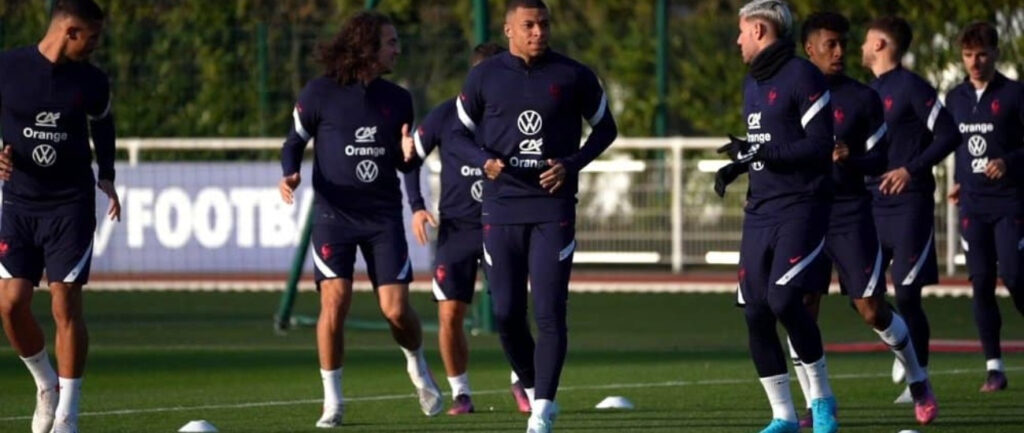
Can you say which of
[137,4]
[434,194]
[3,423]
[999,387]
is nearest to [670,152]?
[434,194]

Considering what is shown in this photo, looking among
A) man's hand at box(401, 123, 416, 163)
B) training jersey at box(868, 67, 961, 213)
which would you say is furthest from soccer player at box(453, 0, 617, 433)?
training jersey at box(868, 67, 961, 213)

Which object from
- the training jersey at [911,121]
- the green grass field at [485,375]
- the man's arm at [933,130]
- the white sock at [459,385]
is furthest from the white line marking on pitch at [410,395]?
the man's arm at [933,130]

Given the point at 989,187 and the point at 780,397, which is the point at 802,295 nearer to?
the point at 780,397

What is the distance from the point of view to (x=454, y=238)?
42.3 ft

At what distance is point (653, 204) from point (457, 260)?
495 inches

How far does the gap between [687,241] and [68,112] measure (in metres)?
14.6

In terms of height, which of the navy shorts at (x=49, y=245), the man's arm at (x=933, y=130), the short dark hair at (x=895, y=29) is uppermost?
the short dark hair at (x=895, y=29)

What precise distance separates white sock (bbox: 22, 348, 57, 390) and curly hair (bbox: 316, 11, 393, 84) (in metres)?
2.16

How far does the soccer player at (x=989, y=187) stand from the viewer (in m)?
13.7

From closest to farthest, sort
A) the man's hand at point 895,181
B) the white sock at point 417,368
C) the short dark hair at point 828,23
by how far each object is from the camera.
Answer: the short dark hair at point 828,23 < the man's hand at point 895,181 < the white sock at point 417,368

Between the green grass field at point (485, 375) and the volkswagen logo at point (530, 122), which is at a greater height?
the volkswagen logo at point (530, 122)

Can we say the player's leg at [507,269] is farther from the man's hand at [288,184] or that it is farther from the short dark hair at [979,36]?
the short dark hair at [979,36]

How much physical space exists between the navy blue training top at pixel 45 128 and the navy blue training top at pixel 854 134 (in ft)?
11.6

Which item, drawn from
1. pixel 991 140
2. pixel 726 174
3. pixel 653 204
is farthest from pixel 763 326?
pixel 653 204
